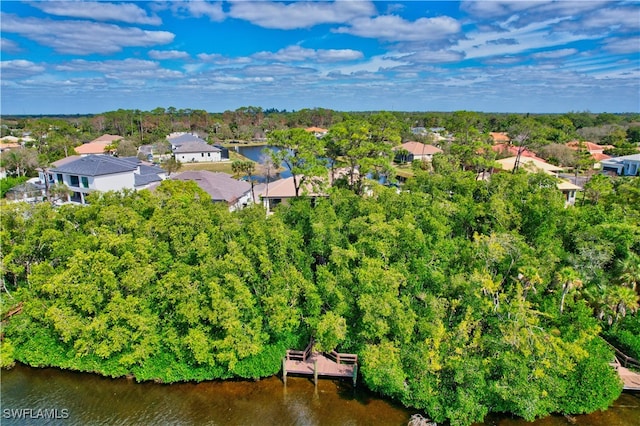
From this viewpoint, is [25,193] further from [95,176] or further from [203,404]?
[203,404]

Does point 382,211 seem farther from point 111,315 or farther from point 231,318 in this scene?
point 111,315

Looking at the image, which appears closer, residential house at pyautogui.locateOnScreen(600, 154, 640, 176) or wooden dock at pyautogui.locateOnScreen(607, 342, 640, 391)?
wooden dock at pyautogui.locateOnScreen(607, 342, 640, 391)

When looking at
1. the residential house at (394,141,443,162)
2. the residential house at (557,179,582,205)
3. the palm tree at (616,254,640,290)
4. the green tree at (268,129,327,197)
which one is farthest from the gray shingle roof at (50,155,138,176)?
the residential house at (394,141,443,162)

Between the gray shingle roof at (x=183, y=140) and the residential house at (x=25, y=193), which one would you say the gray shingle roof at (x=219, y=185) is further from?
the gray shingle roof at (x=183, y=140)

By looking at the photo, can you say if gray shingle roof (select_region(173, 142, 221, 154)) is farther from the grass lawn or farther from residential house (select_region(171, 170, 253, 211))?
residential house (select_region(171, 170, 253, 211))

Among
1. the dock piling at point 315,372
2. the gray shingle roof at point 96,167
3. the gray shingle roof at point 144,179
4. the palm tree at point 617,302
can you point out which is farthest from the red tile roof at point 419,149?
the dock piling at point 315,372
